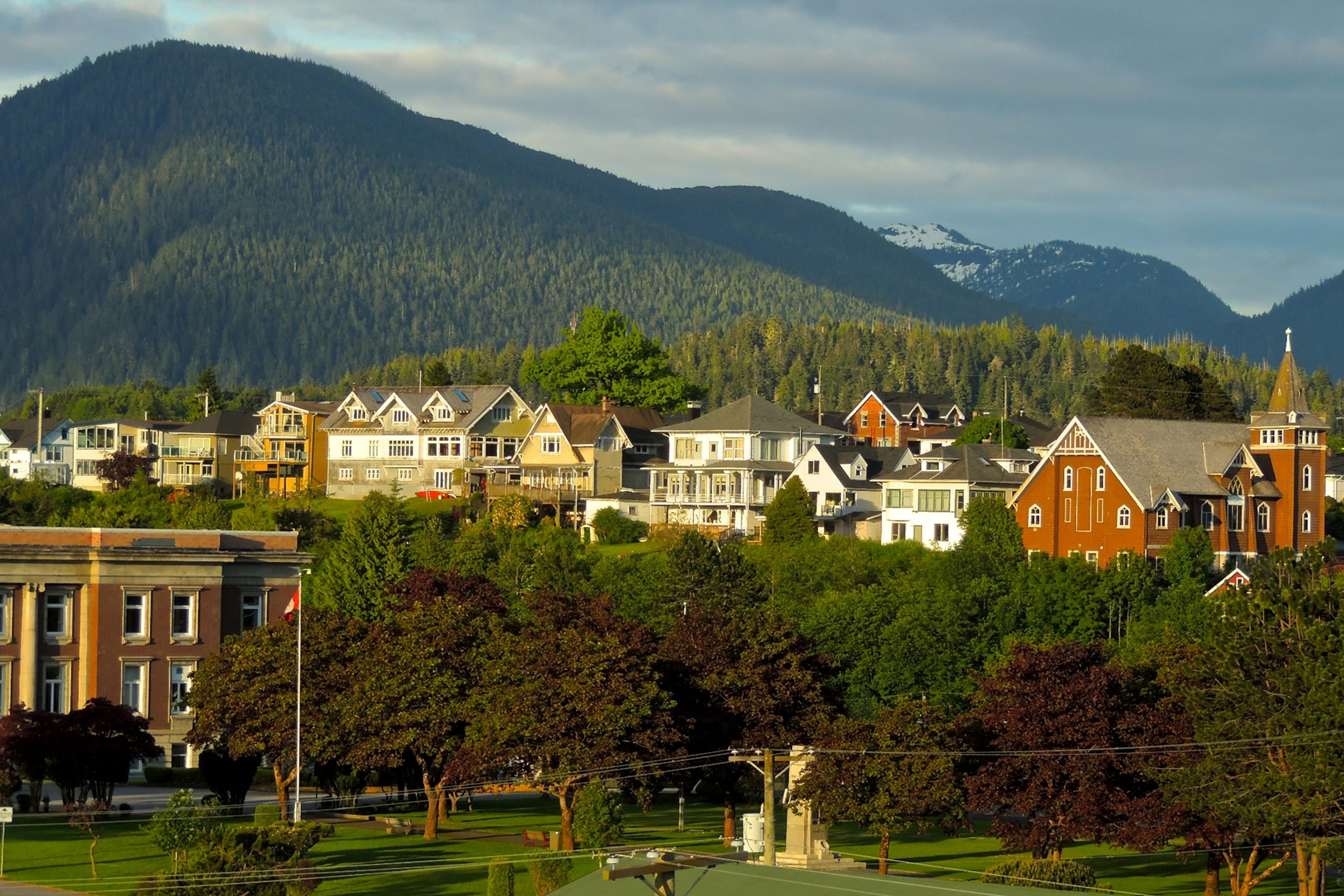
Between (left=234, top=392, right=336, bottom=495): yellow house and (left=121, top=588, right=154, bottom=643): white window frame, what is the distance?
247 ft

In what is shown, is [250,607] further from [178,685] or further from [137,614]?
[137,614]

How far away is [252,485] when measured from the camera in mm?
143250

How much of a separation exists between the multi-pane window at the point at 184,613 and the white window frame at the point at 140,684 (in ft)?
6.07

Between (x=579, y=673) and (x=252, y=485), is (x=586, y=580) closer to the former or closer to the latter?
(x=579, y=673)

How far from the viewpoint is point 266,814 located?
194 ft

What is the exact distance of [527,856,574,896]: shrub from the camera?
4834 cm

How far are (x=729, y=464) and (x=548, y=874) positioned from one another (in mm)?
74826

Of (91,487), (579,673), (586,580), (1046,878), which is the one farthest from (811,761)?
(91,487)

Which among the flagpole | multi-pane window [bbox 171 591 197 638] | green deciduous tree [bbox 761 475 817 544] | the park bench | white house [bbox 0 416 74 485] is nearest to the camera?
the park bench

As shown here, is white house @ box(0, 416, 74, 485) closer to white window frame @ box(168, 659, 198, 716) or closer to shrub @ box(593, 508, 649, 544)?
shrub @ box(593, 508, 649, 544)

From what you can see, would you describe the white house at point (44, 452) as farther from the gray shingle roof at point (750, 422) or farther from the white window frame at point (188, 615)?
the white window frame at point (188, 615)

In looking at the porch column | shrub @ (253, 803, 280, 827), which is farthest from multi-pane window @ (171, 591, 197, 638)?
shrub @ (253, 803, 280, 827)

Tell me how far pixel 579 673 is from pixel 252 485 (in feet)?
285

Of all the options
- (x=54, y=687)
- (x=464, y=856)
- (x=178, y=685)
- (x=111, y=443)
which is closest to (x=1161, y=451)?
(x=178, y=685)
